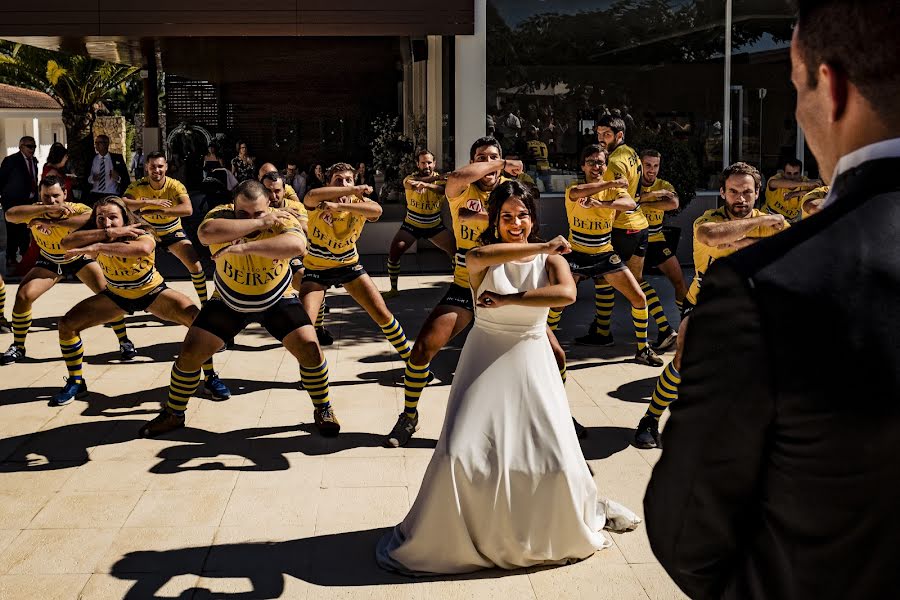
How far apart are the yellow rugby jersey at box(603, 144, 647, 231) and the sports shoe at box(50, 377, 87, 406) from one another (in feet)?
16.1

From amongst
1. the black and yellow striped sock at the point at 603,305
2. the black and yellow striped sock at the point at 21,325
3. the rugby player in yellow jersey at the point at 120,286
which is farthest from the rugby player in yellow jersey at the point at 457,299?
the black and yellow striped sock at the point at 21,325

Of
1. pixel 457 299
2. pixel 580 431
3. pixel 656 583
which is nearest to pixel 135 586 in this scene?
pixel 656 583

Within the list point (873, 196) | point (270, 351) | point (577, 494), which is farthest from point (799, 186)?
point (873, 196)

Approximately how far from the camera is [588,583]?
4629mm

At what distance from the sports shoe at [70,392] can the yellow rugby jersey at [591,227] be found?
4.28 m

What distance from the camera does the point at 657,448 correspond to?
6.76 metres

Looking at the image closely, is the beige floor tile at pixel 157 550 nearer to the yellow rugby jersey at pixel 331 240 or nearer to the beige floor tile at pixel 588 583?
the beige floor tile at pixel 588 583

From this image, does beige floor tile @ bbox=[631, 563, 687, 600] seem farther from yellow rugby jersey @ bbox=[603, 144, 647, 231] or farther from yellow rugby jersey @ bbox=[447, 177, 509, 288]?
yellow rugby jersey @ bbox=[603, 144, 647, 231]

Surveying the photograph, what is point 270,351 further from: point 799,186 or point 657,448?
point 799,186

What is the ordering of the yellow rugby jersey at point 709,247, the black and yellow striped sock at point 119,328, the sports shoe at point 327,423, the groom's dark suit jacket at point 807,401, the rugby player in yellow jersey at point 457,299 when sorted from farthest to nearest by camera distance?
the black and yellow striped sock at point 119,328 < the sports shoe at point 327,423 < the rugby player in yellow jersey at point 457,299 < the yellow rugby jersey at point 709,247 < the groom's dark suit jacket at point 807,401

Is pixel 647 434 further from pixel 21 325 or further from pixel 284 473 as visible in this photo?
pixel 21 325

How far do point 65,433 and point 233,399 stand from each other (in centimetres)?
136

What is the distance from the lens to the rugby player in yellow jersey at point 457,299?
6.57 metres

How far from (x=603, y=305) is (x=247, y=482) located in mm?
4659
